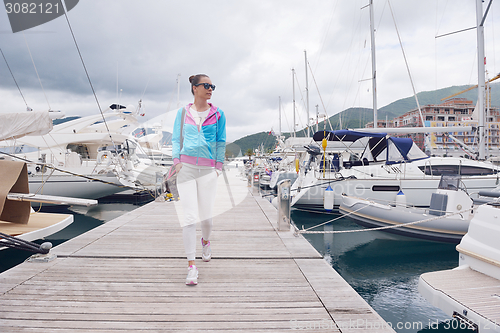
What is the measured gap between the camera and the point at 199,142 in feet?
8.59

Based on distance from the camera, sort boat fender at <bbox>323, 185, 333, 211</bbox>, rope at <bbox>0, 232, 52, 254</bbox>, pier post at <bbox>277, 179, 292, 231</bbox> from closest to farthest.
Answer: rope at <bbox>0, 232, 52, 254</bbox>
pier post at <bbox>277, 179, 292, 231</bbox>
boat fender at <bbox>323, 185, 333, 211</bbox>

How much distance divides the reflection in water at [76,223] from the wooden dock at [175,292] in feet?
12.1

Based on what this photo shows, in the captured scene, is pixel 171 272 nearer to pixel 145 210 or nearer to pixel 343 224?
pixel 145 210

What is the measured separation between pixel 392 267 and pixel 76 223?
10.2 m

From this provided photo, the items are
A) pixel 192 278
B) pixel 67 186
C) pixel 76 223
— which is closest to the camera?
pixel 192 278

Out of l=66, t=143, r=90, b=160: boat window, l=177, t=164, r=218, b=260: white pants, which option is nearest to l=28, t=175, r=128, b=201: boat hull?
l=66, t=143, r=90, b=160: boat window

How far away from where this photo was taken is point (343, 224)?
9742 millimetres

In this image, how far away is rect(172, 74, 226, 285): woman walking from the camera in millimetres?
2607

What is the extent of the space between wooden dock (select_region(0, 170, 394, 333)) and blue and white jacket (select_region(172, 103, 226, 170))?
111cm

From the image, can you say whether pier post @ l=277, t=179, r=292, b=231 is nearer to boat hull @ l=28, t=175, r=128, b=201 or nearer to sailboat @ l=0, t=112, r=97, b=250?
sailboat @ l=0, t=112, r=97, b=250

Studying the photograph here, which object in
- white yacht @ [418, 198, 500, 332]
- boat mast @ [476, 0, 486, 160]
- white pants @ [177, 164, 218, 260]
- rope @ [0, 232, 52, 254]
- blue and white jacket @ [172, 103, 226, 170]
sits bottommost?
white yacht @ [418, 198, 500, 332]

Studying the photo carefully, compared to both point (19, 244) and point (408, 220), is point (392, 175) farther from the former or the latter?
point (19, 244)

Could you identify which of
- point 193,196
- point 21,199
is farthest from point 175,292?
point 21,199

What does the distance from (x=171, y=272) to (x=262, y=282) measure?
927mm
